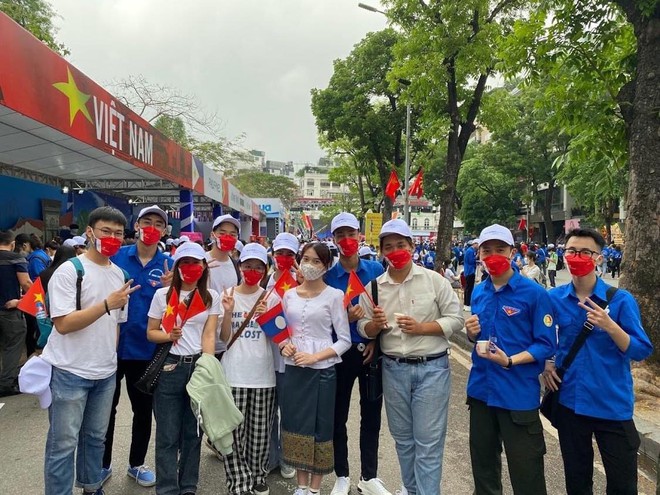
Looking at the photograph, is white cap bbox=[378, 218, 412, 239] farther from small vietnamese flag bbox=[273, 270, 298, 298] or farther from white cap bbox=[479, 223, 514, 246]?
small vietnamese flag bbox=[273, 270, 298, 298]

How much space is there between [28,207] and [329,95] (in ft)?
46.5

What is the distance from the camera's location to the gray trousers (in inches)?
212

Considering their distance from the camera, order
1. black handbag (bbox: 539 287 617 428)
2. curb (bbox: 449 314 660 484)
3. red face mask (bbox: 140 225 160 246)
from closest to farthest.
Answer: black handbag (bbox: 539 287 617 428), red face mask (bbox: 140 225 160 246), curb (bbox: 449 314 660 484)

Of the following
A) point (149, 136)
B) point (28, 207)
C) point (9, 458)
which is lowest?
point (9, 458)

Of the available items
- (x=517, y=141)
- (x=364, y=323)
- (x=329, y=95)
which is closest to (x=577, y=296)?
(x=364, y=323)

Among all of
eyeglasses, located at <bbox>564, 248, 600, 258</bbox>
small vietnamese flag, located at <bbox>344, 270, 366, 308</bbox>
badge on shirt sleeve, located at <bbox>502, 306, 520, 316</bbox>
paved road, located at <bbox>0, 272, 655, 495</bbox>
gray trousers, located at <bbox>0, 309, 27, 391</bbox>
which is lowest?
paved road, located at <bbox>0, 272, 655, 495</bbox>

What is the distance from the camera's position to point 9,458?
3.77 meters

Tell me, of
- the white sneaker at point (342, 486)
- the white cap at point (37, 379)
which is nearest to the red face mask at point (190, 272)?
the white cap at point (37, 379)

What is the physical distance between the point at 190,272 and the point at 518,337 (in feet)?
6.46

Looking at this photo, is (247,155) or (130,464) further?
(247,155)

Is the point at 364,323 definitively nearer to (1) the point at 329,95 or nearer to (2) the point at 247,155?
(1) the point at 329,95

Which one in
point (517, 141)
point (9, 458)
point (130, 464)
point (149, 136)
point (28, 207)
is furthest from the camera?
point (517, 141)

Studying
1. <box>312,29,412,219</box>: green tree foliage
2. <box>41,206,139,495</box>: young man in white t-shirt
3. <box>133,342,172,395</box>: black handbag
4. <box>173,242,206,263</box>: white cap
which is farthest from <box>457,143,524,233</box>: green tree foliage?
<box>41,206,139,495</box>: young man in white t-shirt

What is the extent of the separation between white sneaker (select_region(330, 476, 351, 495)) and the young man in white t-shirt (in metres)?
1.50
